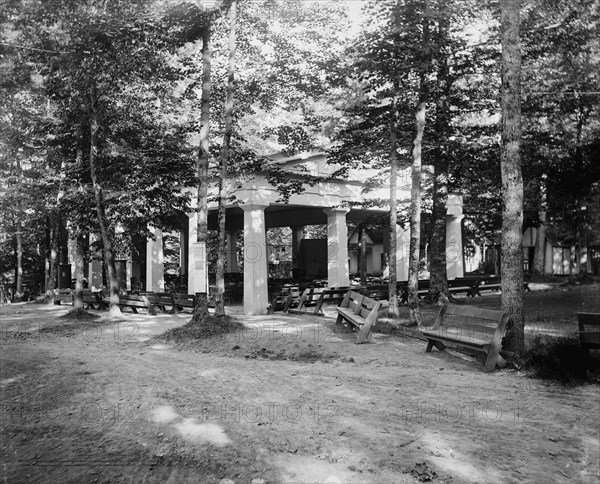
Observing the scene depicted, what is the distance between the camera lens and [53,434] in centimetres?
508

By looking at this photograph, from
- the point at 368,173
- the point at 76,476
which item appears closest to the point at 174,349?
the point at 76,476

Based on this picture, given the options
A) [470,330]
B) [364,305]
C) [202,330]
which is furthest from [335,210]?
[202,330]

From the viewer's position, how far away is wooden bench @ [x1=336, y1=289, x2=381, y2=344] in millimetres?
9719

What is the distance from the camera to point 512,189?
7.67 metres

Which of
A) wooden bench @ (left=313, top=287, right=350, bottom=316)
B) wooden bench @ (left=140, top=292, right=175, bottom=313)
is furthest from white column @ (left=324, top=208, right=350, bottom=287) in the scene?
wooden bench @ (left=140, top=292, right=175, bottom=313)

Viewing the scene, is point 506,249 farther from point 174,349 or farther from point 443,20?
point 443,20

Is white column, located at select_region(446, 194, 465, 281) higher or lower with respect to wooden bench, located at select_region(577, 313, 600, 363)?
higher

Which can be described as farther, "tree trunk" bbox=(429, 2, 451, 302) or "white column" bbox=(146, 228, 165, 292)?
"white column" bbox=(146, 228, 165, 292)

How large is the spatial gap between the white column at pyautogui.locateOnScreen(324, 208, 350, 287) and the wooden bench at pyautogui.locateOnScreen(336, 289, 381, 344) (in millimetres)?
6364

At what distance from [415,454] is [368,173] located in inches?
710

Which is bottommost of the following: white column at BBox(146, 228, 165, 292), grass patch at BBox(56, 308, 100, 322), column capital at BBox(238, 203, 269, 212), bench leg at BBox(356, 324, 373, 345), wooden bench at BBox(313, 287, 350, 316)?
grass patch at BBox(56, 308, 100, 322)

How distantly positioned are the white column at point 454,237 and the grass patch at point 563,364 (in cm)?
1674

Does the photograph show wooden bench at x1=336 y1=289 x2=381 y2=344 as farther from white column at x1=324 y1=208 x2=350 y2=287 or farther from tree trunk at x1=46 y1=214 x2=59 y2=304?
tree trunk at x1=46 y1=214 x2=59 y2=304

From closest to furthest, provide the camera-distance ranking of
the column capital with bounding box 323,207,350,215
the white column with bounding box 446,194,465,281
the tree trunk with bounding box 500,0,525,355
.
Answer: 1. the tree trunk with bounding box 500,0,525,355
2. the column capital with bounding box 323,207,350,215
3. the white column with bounding box 446,194,465,281
